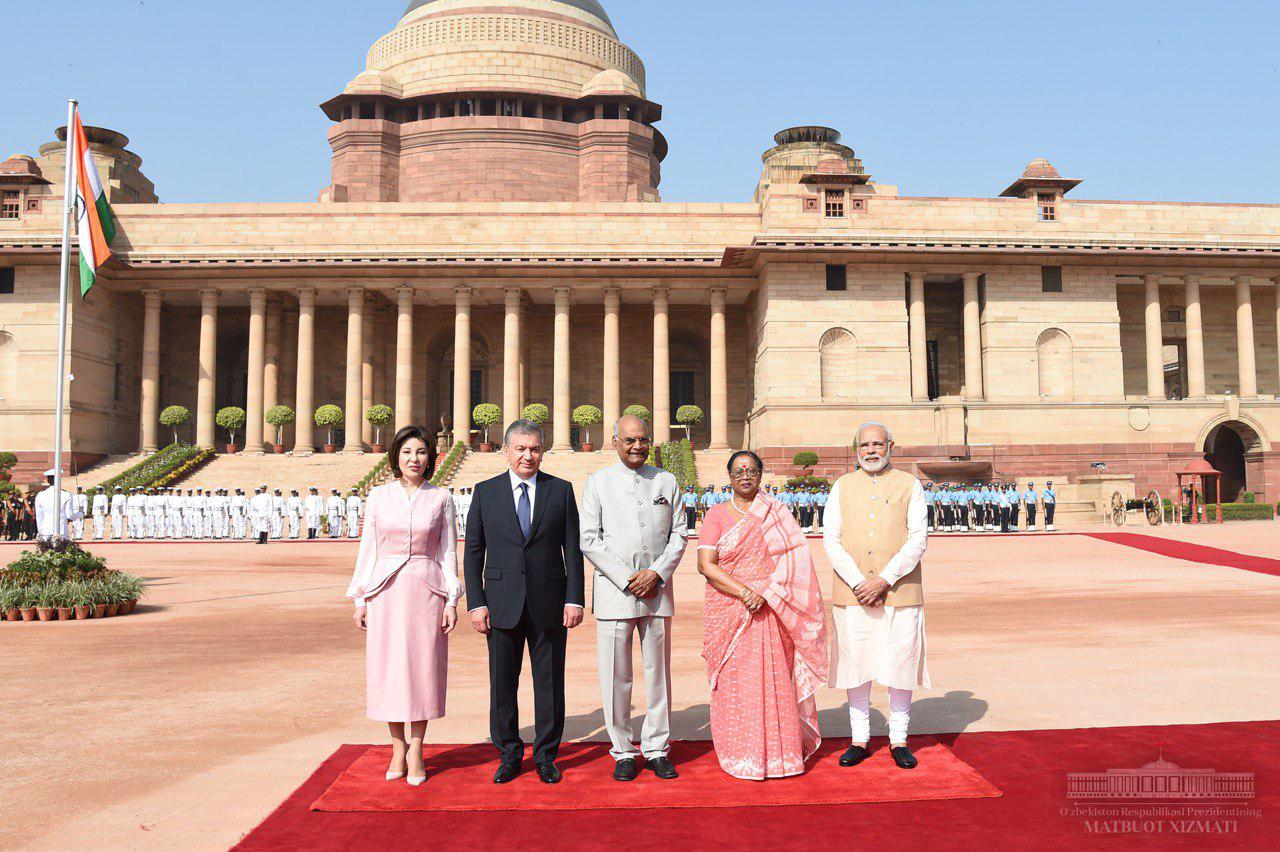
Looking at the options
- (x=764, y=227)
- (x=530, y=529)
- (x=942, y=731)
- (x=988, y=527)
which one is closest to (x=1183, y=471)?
(x=988, y=527)

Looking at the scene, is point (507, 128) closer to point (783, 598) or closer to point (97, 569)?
point (97, 569)

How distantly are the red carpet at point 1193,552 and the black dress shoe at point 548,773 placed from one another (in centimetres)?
1523

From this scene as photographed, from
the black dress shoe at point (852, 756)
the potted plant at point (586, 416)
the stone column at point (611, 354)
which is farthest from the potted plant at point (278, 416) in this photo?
the black dress shoe at point (852, 756)

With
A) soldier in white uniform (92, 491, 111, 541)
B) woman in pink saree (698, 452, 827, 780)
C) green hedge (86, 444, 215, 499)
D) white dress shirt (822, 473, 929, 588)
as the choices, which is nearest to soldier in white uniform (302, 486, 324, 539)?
soldier in white uniform (92, 491, 111, 541)

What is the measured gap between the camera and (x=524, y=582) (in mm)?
5629

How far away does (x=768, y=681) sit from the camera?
533 cm

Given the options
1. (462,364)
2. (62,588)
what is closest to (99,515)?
(462,364)

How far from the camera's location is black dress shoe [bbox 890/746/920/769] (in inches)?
209

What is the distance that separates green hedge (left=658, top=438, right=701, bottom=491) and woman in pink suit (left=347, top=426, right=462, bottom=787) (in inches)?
1003

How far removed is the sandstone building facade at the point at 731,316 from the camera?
35.6m

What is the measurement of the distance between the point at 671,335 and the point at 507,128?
13739 mm

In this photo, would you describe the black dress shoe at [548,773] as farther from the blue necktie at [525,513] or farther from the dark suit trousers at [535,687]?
the blue necktie at [525,513]

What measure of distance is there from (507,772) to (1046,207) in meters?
37.1

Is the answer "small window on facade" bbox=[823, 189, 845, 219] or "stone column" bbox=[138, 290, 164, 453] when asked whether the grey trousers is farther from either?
"stone column" bbox=[138, 290, 164, 453]
